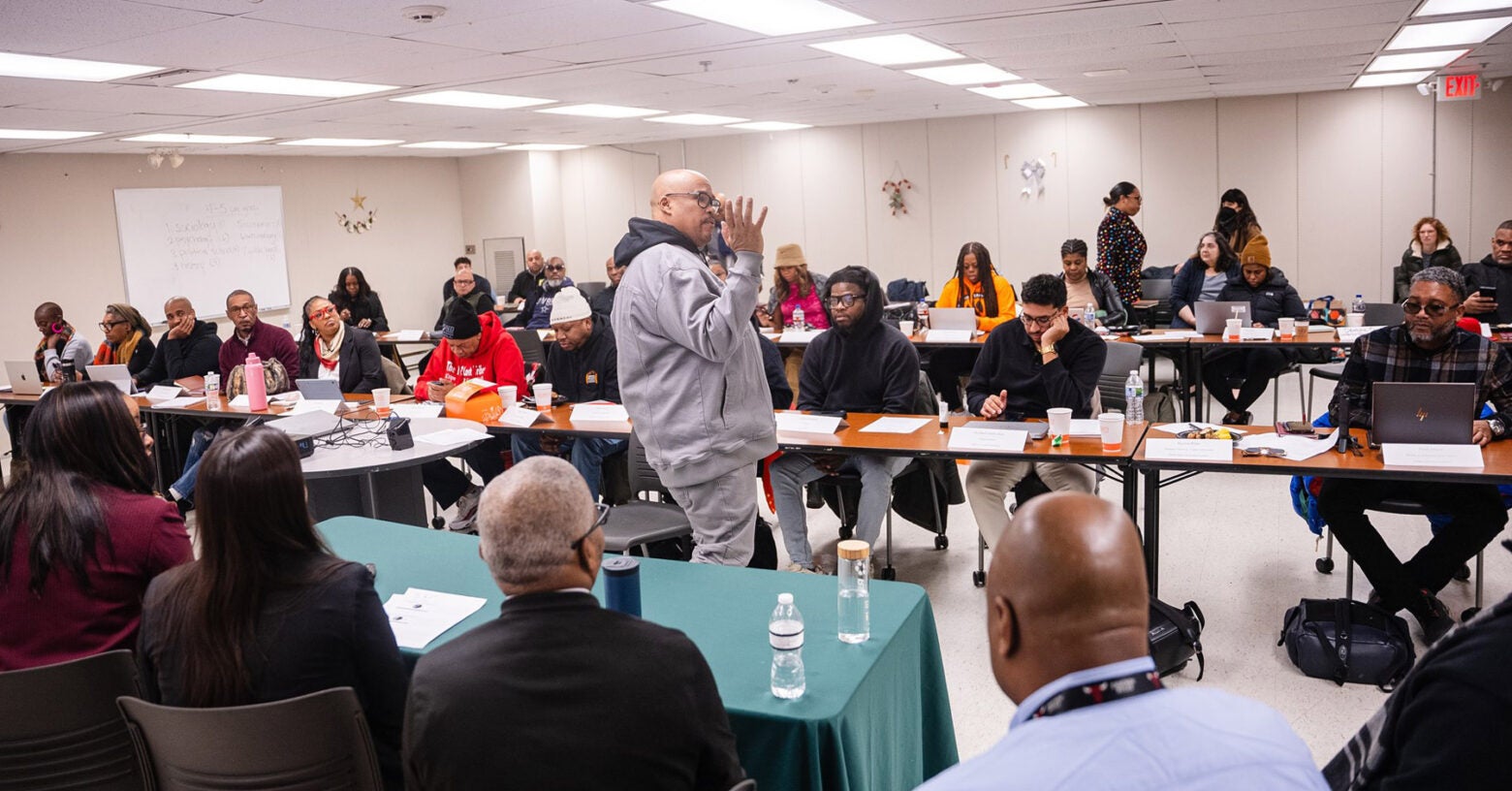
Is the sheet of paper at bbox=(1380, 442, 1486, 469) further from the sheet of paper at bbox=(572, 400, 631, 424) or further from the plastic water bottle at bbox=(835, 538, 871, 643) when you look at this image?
the sheet of paper at bbox=(572, 400, 631, 424)

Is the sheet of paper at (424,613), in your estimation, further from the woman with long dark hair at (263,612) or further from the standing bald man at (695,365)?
the standing bald man at (695,365)

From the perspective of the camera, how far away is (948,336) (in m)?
7.16

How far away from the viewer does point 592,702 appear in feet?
4.85

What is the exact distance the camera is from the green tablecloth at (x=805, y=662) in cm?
192

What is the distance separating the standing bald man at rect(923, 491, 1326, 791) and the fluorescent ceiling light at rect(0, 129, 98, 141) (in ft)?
28.7

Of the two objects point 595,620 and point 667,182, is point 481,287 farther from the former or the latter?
point 595,620

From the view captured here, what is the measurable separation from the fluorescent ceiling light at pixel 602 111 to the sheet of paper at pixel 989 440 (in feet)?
17.7

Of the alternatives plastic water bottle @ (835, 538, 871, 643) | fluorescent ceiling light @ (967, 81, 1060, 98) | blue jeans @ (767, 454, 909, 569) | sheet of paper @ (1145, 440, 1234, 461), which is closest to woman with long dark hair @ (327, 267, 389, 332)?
fluorescent ceiling light @ (967, 81, 1060, 98)

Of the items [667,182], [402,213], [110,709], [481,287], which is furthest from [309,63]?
[402,213]

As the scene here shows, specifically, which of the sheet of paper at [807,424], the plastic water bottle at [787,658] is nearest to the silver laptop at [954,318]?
the sheet of paper at [807,424]

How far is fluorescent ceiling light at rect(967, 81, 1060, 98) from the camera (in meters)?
8.76

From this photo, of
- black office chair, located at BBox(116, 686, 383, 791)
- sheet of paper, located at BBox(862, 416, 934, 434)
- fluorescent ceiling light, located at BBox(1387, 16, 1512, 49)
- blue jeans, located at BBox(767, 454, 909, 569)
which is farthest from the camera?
fluorescent ceiling light, located at BBox(1387, 16, 1512, 49)

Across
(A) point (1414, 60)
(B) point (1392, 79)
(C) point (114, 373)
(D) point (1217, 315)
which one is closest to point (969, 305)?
(D) point (1217, 315)

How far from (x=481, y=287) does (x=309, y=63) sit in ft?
18.9
